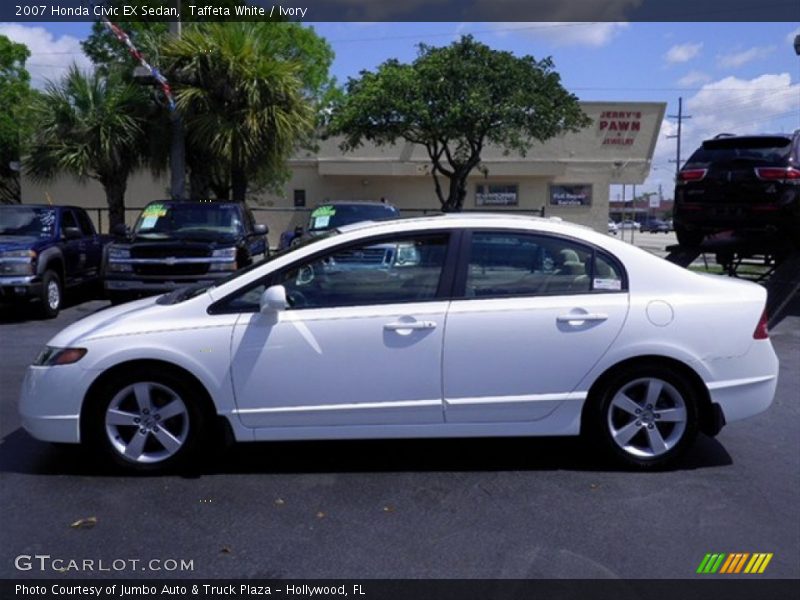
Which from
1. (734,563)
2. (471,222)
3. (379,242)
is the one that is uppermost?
(471,222)

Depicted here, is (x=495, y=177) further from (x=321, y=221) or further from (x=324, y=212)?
(x=321, y=221)

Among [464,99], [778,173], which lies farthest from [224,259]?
[464,99]

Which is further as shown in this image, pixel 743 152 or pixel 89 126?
pixel 89 126

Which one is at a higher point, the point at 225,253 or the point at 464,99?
the point at 464,99

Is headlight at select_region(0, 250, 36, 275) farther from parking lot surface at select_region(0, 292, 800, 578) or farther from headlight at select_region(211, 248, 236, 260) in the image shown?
parking lot surface at select_region(0, 292, 800, 578)

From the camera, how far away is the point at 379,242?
5113mm

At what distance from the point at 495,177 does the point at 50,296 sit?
21.1 metres

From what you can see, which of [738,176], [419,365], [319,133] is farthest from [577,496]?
[319,133]

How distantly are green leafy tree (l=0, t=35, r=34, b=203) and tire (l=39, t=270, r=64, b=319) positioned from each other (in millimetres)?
16979

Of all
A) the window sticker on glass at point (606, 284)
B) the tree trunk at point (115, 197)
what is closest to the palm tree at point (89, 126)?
the tree trunk at point (115, 197)

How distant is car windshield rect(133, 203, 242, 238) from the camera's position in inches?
478

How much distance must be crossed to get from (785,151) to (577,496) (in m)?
8.32

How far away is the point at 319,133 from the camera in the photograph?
91.8 ft

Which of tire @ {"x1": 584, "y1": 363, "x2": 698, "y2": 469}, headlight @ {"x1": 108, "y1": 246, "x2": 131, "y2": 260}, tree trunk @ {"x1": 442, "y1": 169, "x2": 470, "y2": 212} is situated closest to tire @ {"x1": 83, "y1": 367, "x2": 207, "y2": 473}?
tire @ {"x1": 584, "y1": 363, "x2": 698, "y2": 469}
